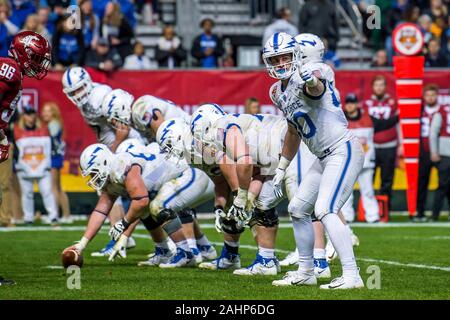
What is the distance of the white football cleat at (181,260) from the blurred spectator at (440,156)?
7.29 m

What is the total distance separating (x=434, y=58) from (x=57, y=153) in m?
7.16

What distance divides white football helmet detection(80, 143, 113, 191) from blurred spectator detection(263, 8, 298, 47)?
32.0 feet

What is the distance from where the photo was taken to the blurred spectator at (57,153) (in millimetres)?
17328

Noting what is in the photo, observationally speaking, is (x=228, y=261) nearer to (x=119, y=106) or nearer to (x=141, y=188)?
(x=141, y=188)

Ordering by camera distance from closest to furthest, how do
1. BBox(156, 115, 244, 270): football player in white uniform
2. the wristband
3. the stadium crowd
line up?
1. the wristband
2. BBox(156, 115, 244, 270): football player in white uniform
3. the stadium crowd

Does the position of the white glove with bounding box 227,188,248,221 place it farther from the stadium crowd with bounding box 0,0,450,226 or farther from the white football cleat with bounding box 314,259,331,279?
the stadium crowd with bounding box 0,0,450,226

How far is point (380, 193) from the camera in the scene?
17.7 m

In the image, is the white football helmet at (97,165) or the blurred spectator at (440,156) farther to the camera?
the blurred spectator at (440,156)

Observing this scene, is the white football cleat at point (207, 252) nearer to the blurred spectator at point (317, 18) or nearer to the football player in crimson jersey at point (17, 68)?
the football player in crimson jersey at point (17, 68)

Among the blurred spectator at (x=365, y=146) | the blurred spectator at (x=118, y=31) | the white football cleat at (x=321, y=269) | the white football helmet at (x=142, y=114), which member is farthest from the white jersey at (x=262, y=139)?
the blurred spectator at (x=118, y=31)

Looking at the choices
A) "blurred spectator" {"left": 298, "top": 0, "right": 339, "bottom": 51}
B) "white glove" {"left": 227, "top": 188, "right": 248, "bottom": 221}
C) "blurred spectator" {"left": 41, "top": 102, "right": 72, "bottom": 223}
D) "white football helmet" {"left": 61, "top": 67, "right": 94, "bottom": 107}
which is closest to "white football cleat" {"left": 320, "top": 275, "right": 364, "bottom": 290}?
"white glove" {"left": 227, "top": 188, "right": 248, "bottom": 221}

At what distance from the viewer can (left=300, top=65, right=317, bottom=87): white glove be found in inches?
312
